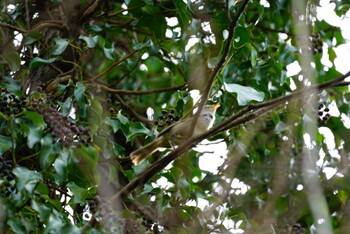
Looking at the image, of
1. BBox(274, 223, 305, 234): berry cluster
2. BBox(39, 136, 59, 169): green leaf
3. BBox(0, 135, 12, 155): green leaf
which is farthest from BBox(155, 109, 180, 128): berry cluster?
BBox(39, 136, 59, 169): green leaf

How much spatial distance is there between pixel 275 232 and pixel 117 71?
2.04 meters

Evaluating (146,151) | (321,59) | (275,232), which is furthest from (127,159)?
(321,59)

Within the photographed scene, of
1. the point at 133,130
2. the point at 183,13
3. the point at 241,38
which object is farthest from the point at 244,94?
the point at 183,13

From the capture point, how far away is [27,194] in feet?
8.67

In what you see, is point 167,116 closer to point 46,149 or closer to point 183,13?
point 183,13

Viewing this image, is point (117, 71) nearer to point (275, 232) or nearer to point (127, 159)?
point (127, 159)

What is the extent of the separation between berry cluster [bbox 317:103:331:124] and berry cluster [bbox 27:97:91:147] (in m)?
1.61

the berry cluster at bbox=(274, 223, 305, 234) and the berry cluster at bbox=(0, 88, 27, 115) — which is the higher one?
the berry cluster at bbox=(0, 88, 27, 115)

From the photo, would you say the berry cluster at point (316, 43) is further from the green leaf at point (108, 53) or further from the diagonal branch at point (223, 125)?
the diagonal branch at point (223, 125)

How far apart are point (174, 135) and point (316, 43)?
4.42ft

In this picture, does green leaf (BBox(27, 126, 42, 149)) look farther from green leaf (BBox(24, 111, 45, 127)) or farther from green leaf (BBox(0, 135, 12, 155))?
green leaf (BBox(0, 135, 12, 155))

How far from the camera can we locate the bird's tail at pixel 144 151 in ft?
12.0

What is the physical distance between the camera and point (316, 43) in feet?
14.7

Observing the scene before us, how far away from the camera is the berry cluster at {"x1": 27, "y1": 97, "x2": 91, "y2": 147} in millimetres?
2584
